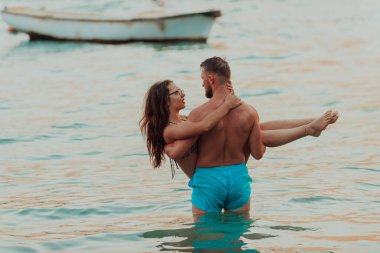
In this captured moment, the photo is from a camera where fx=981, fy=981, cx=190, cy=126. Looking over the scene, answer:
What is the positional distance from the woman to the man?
4.6 inches

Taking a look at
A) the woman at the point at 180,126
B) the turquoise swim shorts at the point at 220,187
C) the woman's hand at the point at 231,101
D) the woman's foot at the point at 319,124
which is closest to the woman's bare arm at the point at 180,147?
the woman at the point at 180,126

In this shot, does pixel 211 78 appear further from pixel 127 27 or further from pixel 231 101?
pixel 127 27

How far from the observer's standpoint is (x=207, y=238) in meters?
9.45

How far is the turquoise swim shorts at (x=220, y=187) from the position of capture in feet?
29.1

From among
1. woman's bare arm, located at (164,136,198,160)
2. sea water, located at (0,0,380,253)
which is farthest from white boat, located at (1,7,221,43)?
woman's bare arm, located at (164,136,198,160)

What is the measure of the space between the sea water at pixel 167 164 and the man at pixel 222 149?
277mm

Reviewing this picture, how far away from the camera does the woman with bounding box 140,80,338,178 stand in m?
8.59

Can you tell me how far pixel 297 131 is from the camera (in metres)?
8.77

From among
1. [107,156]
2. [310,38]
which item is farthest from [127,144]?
[310,38]

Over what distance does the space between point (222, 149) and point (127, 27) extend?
82.5 ft

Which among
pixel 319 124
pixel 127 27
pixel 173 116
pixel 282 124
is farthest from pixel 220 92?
pixel 127 27

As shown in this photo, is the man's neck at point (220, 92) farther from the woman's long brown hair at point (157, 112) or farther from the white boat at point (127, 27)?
the white boat at point (127, 27)

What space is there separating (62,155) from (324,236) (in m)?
7.13

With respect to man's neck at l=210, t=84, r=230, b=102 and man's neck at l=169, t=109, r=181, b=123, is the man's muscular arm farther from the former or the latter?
man's neck at l=169, t=109, r=181, b=123
